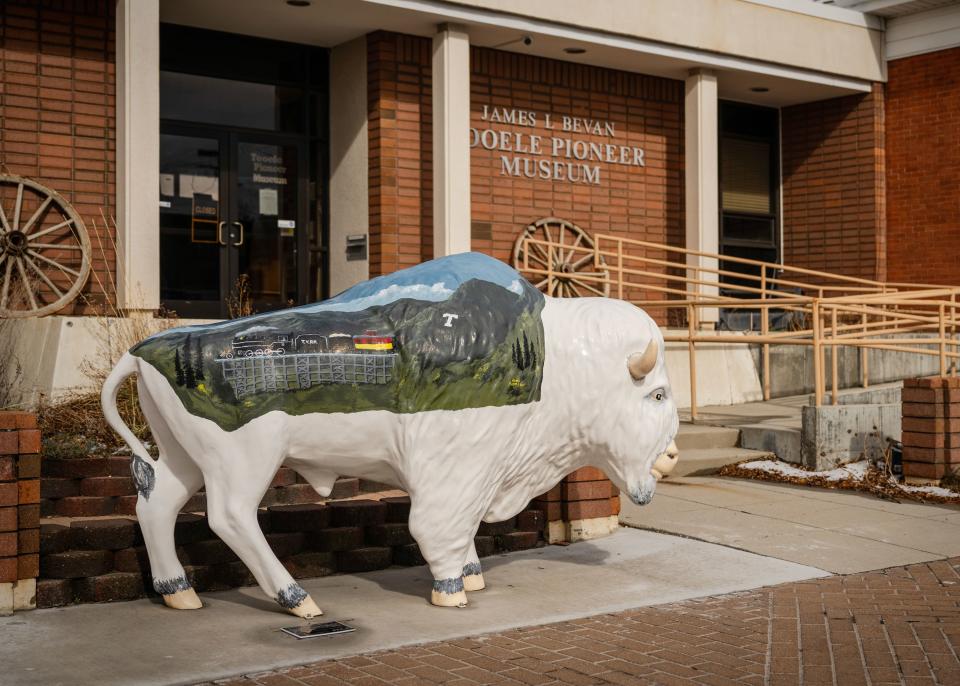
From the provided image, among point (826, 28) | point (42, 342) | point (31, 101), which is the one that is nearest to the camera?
point (42, 342)

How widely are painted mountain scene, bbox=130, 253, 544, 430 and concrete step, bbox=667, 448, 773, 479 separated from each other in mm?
4201

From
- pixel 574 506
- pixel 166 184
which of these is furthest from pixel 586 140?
pixel 574 506

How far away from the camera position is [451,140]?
12.5 metres

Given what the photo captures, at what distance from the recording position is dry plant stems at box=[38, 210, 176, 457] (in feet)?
23.2

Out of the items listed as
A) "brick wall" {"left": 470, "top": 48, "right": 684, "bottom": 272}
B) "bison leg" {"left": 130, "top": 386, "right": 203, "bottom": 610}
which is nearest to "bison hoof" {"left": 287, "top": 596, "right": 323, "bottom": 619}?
"bison leg" {"left": 130, "top": 386, "right": 203, "bottom": 610}

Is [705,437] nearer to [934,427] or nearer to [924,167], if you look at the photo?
[934,427]

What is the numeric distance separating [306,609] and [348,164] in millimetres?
8604

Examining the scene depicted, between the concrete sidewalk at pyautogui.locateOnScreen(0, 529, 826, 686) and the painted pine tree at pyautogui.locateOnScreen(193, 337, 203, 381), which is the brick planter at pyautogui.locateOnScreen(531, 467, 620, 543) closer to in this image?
the concrete sidewalk at pyautogui.locateOnScreen(0, 529, 826, 686)

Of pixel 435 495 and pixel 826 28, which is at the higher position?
pixel 826 28

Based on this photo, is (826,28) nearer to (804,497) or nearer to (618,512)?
(804,497)

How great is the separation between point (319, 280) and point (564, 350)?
8186 mm

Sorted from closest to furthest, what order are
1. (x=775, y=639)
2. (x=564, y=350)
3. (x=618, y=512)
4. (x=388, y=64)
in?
(x=775, y=639) → (x=564, y=350) → (x=618, y=512) → (x=388, y=64)

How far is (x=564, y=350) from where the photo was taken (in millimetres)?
5469

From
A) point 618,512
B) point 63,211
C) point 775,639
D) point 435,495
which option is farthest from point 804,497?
point 63,211
